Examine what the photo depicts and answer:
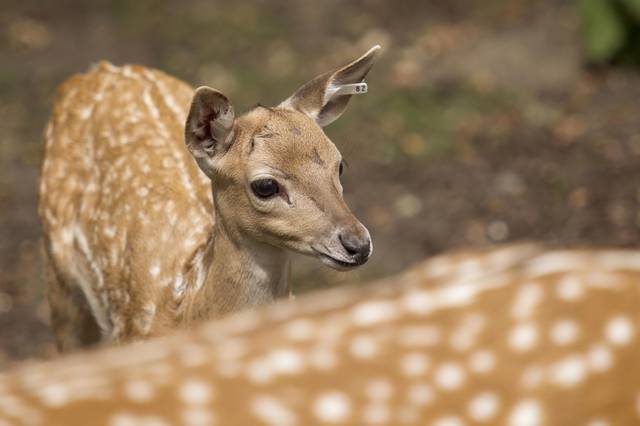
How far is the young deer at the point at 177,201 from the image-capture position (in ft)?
13.3

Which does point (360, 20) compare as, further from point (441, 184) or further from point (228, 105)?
point (228, 105)

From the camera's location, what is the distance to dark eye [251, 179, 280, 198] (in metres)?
4.05

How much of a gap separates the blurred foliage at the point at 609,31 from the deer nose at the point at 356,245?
5.37 meters

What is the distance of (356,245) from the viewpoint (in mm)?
3912

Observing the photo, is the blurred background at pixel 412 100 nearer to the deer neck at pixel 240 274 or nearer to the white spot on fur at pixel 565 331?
the deer neck at pixel 240 274

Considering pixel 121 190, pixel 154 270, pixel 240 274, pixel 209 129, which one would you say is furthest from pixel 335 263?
pixel 121 190

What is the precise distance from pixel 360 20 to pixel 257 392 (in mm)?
8834

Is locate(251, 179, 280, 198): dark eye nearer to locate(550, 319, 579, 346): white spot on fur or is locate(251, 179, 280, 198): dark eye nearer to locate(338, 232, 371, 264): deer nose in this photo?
locate(338, 232, 371, 264): deer nose

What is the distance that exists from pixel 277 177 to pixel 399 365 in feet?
7.72

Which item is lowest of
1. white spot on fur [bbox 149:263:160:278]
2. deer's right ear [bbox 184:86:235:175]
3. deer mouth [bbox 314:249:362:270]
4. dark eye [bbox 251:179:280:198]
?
deer mouth [bbox 314:249:362:270]

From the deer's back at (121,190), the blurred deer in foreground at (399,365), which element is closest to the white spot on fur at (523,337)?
the blurred deer in foreground at (399,365)

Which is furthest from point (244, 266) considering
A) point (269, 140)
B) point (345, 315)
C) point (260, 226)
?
point (345, 315)

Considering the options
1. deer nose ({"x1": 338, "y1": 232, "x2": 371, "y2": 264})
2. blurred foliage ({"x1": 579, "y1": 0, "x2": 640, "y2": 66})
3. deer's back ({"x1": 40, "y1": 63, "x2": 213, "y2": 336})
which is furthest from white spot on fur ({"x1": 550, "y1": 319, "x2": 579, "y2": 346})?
blurred foliage ({"x1": 579, "y1": 0, "x2": 640, "y2": 66})

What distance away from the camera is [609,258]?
183 cm
